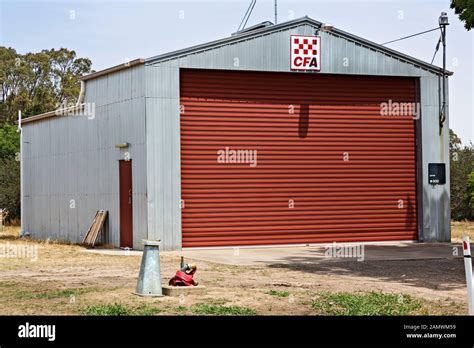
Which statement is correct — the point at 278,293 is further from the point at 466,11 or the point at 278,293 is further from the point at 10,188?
the point at 10,188

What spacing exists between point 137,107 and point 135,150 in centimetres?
115

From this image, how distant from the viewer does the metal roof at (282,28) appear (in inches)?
909

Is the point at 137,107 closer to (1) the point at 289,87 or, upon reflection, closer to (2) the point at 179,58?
(2) the point at 179,58

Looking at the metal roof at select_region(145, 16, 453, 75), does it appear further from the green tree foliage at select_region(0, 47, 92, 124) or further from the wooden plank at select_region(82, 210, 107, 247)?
the green tree foliage at select_region(0, 47, 92, 124)

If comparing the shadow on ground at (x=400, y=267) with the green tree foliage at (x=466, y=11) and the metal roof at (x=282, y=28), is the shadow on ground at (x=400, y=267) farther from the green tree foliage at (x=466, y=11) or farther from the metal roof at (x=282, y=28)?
the metal roof at (x=282, y=28)

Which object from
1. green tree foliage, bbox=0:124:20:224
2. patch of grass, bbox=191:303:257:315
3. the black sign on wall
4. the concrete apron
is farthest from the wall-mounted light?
green tree foliage, bbox=0:124:20:224

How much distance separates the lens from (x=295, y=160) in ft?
80.9

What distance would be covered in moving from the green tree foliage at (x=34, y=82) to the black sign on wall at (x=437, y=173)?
42.5 m

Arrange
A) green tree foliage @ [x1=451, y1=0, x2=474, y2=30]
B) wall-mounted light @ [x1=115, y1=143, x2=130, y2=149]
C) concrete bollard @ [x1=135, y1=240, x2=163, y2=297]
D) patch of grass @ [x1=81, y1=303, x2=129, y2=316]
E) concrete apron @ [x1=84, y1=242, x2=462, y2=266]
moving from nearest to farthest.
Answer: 1. patch of grass @ [x1=81, y1=303, x2=129, y2=316]
2. concrete bollard @ [x1=135, y1=240, x2=163, y2=297]
3. green tree foliage @ [x1=451, y1=0, x2=474, y2=30]
4. concrete apron @ [x1=84, y1=242, x2=462, y2=266]
5. wall-mounted light @ [x1=115, y1=143, x2=130, y2=149]

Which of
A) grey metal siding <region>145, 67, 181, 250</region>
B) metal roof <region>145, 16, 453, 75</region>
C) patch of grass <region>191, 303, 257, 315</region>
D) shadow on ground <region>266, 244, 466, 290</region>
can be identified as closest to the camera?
patch of grass <region>191, 303, 257, 315</region>

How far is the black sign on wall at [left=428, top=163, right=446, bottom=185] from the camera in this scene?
26.0m

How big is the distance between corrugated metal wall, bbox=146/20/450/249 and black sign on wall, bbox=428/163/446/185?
14cm

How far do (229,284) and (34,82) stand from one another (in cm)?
5313
